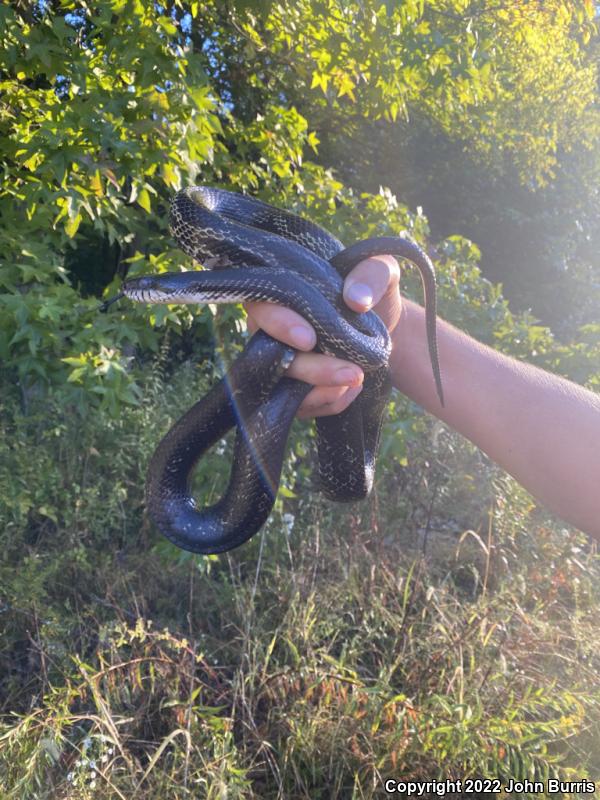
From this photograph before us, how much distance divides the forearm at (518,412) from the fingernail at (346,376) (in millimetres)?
576

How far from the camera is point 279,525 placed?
368 cm

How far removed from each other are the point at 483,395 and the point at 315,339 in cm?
69

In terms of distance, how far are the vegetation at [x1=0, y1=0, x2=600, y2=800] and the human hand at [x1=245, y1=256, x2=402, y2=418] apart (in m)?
1.20

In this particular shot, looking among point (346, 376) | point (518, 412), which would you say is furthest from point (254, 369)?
point (518, 412)

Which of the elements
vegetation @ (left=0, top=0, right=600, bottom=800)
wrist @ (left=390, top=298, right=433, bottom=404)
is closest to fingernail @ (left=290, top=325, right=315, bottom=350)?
wrist @ (left=390, top=298, right=433, bottom=404)

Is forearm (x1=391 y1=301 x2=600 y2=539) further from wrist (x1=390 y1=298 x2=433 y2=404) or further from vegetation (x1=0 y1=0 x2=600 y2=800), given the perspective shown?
vegetation (x1=0 y1=0 x2=600 y2=800)

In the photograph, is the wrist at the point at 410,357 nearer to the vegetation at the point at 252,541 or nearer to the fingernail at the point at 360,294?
the fingernail at the point at 360,294

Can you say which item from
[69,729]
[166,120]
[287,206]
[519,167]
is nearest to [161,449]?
[69,729]

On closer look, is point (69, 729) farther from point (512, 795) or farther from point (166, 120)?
point (166, 120)

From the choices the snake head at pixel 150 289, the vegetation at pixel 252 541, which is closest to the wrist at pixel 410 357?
the snake head at pixel 150 289

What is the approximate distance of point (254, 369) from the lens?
163 cm

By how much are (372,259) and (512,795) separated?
192 cm

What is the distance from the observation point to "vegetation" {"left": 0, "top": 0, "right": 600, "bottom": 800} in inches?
92.0

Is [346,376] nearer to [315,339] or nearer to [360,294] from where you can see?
[315,339]
